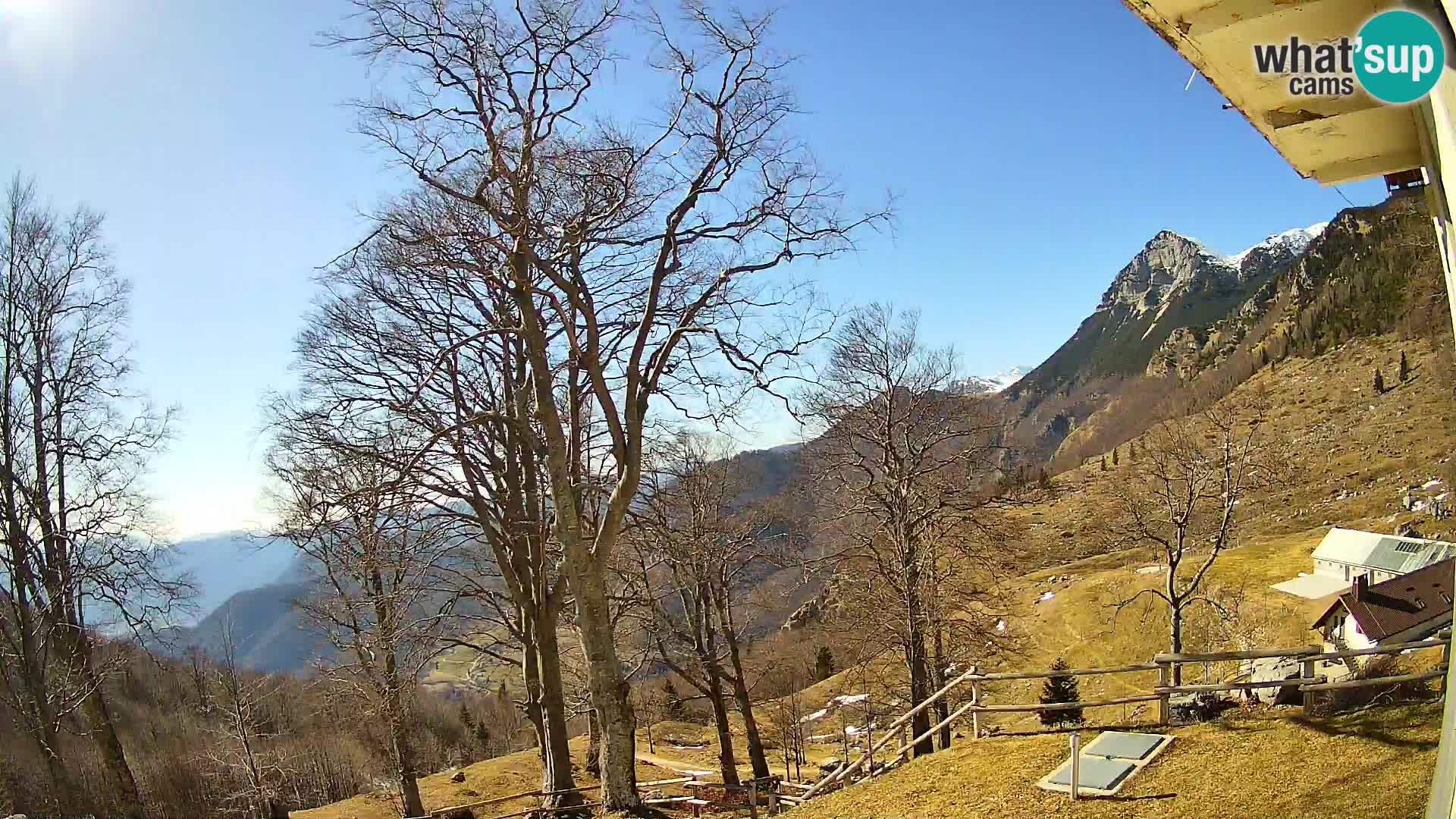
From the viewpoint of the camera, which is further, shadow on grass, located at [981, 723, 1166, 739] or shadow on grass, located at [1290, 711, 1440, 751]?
shadow on grass, located at [981, 723, 1166, 739]

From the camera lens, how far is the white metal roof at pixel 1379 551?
36750mm

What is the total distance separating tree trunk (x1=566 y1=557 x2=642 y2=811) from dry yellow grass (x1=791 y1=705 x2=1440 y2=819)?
257 cm

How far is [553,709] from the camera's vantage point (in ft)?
45.8

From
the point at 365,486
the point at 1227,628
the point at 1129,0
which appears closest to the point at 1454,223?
the point at 1129,0

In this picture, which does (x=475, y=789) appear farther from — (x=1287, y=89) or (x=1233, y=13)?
(x=1233, y=13)

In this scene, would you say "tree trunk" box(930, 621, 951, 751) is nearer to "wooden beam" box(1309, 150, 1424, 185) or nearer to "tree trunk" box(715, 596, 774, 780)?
"tree trunk" box(715, 596, 774, 780)

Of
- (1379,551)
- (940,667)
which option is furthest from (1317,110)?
(1379,551)

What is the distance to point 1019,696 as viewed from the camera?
31.3m

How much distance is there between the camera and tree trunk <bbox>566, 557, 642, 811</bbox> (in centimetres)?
998

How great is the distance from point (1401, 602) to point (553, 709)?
2962 centimetres

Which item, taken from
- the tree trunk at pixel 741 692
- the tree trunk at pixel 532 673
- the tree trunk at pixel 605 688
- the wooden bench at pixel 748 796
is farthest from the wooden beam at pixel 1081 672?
the tree trunk at pixel 532 673

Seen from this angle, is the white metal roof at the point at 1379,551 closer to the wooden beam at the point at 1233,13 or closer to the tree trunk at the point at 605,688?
the tree trunk at the point at 605,688

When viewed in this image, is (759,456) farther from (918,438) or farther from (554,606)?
(554,606)

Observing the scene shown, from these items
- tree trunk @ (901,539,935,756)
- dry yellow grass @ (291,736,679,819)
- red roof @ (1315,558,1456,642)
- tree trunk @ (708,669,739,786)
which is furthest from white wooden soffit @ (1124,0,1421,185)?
red roof @ (1315,558,1456,642)
